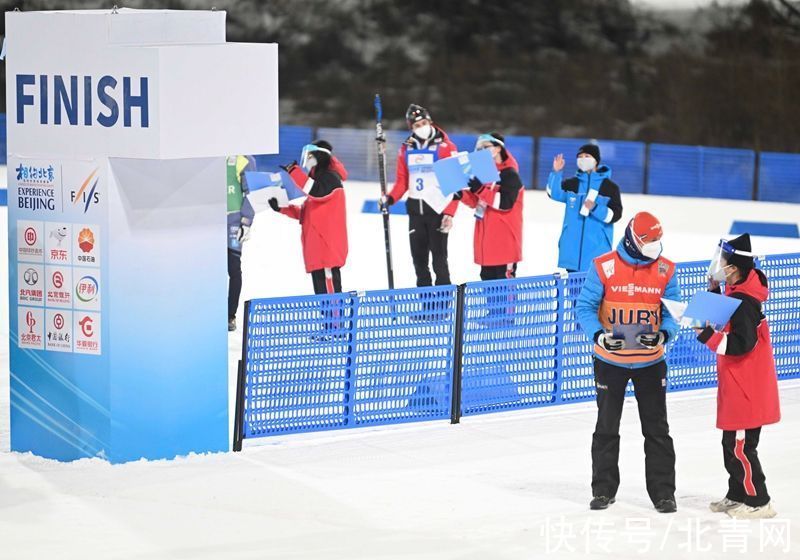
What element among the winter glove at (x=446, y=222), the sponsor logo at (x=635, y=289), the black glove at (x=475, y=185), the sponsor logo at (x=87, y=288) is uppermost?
the black glove at (x=475, y=185)

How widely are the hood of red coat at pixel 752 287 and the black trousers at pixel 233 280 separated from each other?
619 cm

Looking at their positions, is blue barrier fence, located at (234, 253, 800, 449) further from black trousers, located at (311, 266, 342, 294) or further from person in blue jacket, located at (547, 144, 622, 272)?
black trousers, located at (311, 266, 342, 294)

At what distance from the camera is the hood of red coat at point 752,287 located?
8.09 m

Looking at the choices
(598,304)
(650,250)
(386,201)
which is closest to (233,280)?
(386,201)

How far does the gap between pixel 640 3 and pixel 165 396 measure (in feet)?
73.3

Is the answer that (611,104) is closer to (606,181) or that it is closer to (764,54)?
(764,54)

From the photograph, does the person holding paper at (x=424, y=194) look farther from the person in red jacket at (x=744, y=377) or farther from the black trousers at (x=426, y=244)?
the person in red jacket at (x=744, y=377)

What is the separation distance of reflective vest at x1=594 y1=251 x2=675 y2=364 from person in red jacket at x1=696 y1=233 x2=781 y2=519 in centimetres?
27

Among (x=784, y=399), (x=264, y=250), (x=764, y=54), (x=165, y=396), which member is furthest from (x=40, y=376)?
(x=764, y=54)

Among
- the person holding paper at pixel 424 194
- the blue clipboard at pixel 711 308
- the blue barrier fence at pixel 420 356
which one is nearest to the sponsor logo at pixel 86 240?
the blue barrier fence at pixel 420 356

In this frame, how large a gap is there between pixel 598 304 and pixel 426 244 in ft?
19.1

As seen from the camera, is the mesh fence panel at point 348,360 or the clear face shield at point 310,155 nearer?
the mesh fence panel at point 348,360

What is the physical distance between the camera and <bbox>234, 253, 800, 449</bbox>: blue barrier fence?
9906mm

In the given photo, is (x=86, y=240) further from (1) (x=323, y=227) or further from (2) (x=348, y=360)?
(1) (x=323, y=227)
